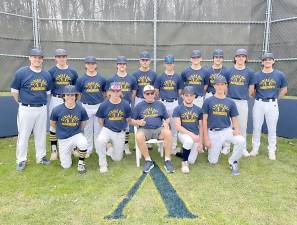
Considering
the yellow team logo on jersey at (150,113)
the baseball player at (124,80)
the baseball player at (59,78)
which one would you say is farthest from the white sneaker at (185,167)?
the baseball player at (59,78)

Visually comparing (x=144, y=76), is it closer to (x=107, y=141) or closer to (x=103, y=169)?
(x=107, y=141)

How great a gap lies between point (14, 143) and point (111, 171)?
9.20ft

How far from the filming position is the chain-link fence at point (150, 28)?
753 cm

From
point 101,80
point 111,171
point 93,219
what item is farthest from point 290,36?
point 93,219

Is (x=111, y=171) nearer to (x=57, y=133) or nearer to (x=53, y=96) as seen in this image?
(x=57, y=133)

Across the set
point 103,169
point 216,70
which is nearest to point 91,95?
point 103,169

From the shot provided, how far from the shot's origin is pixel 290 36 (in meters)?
7.28

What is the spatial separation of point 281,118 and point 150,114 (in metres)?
3.51

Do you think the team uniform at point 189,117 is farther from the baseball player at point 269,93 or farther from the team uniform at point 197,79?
the baseball player at point 269,93

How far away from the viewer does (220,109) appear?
5219mm

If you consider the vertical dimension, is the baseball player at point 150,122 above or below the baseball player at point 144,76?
below

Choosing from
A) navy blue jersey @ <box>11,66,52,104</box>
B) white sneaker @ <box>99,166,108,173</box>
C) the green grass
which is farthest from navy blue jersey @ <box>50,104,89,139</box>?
white sneaker @ <box>99,166,108,173</box>

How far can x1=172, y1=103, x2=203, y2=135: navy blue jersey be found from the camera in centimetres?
526

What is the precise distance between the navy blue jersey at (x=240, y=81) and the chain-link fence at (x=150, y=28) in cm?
208
